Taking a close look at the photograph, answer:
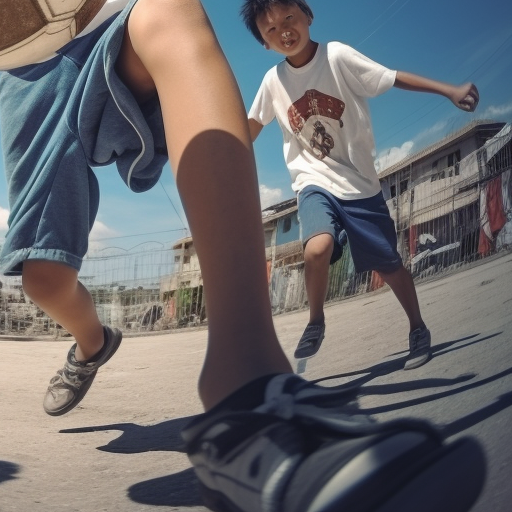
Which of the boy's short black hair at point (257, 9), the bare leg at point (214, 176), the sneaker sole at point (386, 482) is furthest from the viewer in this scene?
the boy's short black hair at point (257, 9)

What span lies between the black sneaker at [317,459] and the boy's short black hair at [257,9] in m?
0.37

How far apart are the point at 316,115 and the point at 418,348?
29cm

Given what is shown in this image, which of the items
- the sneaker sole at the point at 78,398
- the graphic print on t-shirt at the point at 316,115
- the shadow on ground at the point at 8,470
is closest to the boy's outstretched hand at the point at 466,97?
the graphic print on t-shirt at the point at 316,115

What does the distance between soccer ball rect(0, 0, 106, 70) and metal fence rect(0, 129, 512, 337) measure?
22 centimetres

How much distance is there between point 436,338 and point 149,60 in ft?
1.44

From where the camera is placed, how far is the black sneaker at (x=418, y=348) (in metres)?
0.79

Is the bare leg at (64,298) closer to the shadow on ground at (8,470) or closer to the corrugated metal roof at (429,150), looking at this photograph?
the shadow on ground at (8,470)

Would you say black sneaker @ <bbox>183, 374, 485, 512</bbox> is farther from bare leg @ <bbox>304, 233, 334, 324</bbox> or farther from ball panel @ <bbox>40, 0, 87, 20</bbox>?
ball panel @ <bbox>40, 0, 87, 20</bbox>

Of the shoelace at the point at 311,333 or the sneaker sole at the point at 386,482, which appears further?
the shoelace at the point at 311,333

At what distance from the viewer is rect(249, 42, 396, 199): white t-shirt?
2.56 feet

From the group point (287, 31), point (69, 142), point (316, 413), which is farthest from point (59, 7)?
point (316, 413)

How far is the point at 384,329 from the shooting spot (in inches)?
30.9

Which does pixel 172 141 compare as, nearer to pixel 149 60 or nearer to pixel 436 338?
pixel 149 60

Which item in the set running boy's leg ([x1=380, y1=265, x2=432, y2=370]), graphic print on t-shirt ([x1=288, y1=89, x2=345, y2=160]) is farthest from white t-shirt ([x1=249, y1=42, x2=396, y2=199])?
running boy's leg ([x1=380, y1=265, x2=432, y2=370])
